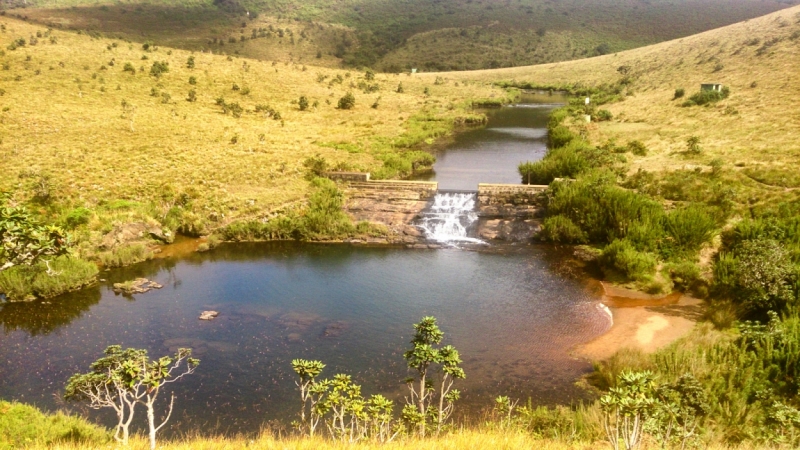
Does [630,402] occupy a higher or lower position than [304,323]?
higher

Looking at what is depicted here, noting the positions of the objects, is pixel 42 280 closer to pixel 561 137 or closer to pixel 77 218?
pixel 77 218

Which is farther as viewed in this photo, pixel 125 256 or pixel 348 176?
pixel 348 176

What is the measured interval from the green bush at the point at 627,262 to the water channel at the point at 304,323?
87.6 inches

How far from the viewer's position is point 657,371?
15.0m

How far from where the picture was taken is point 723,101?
157 feet

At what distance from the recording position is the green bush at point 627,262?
23250 millimetres

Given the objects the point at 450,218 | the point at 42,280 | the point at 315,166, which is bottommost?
the point at 42,280

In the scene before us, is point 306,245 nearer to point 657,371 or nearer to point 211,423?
point 211,423

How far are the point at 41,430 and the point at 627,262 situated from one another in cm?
2253

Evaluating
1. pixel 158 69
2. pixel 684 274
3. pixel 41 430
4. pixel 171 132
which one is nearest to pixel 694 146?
pixel 684 274

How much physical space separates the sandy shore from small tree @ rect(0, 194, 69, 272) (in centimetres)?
1632

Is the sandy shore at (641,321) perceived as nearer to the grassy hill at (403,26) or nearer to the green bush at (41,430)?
the green bush at (41,430)

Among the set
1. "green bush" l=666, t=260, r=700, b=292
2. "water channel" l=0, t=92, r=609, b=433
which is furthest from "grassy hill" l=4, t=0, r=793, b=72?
"green bush" l=666, t=260, r=700, b=292

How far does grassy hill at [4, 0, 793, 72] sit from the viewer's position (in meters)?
106
